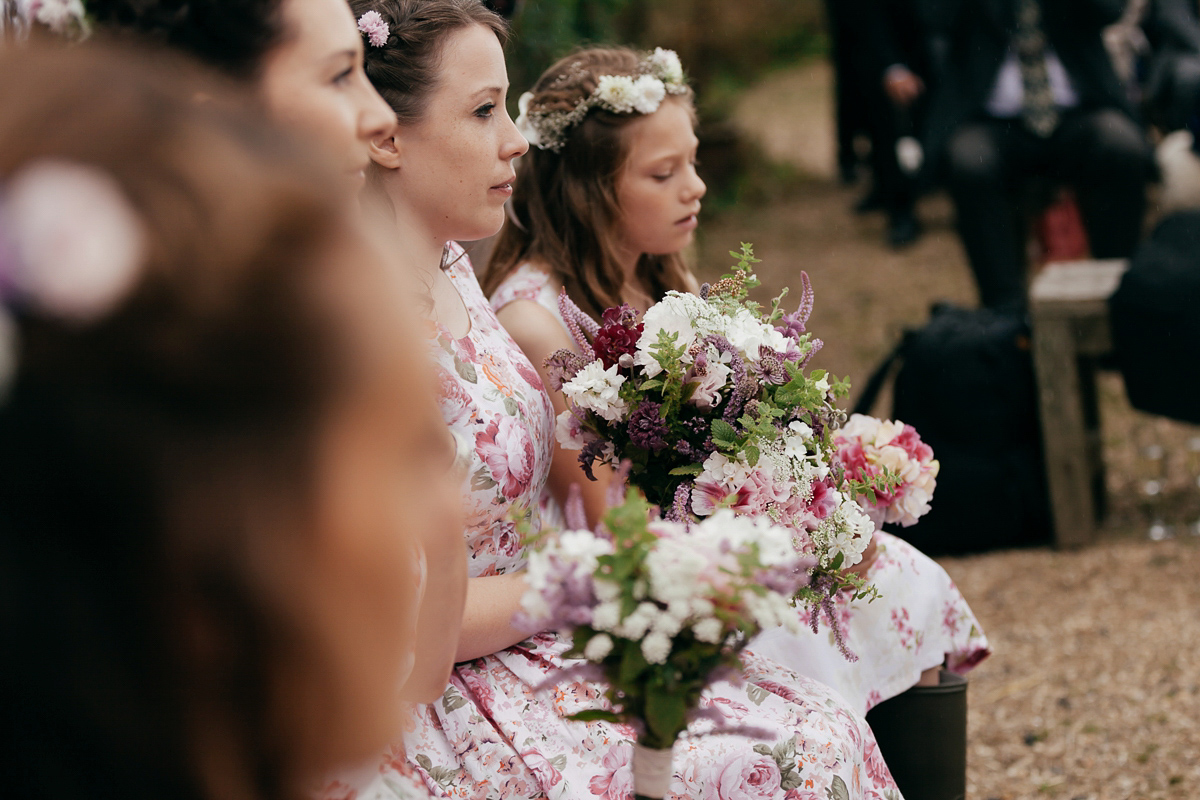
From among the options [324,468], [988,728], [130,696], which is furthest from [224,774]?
[988,728]

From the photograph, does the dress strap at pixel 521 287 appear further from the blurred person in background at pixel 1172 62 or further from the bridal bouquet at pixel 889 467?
the blurred person in background at pixel 1172 62

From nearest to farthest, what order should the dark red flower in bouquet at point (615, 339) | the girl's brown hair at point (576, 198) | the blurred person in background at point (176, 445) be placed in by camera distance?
the blurred person in background at point (176, 445), the dark red flower in bouquet at point (615, 339), the girl's brown hair at point (576, 198)

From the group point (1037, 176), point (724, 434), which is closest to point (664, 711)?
point (724, 434)

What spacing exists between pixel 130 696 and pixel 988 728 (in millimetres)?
2804

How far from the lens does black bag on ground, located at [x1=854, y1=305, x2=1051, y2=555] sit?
4074 mm

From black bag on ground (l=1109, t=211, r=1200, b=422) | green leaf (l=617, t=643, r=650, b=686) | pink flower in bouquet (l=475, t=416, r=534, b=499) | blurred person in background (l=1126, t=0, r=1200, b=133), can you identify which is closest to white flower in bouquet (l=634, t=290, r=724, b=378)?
pink flower in bouquet (l=475, t=416, r=534, b=499)

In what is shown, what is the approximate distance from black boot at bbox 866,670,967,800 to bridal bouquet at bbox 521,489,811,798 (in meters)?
1.18

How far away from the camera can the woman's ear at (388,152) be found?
1.87 metres

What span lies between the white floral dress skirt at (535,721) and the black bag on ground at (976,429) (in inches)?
91.6

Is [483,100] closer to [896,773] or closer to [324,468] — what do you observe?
[324,468]

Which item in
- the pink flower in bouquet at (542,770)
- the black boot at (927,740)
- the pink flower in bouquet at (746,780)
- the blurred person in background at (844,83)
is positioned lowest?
the blurred person in background at (844,83)

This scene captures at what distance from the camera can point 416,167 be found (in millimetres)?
1918

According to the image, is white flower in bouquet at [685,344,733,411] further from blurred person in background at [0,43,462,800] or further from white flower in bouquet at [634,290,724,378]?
blurred person in background at [0,43,462,800]

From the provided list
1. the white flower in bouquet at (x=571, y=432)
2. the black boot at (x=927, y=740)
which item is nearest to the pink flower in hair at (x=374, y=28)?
the white flower in bouquet at (x=571, y=432)
